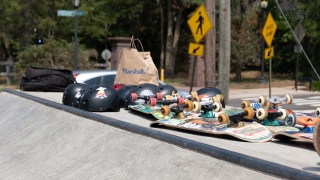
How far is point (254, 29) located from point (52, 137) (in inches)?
1309

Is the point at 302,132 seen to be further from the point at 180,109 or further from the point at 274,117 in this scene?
the point at 180,109

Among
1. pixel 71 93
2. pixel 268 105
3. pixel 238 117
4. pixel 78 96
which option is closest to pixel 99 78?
pixel 71 93

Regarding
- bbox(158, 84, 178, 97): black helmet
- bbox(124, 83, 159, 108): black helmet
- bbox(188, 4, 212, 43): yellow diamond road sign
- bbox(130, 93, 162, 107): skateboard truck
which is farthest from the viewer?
bbox(188, 4, 212, 43): yellow diamond road sign

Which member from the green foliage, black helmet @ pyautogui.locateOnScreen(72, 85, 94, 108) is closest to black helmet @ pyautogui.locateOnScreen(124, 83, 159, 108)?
black helmet @ pyautogui.locateOnScreen(72, 85, 94, 108)

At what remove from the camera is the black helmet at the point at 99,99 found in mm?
10289

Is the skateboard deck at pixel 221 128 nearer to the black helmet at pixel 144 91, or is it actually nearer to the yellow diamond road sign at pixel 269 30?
the black helmet at pixel 144 91

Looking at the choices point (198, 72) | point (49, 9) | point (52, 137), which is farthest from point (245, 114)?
point (49, 9)

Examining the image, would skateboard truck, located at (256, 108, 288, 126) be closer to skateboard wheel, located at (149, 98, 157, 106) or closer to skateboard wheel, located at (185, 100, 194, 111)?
skateboard wheel, located at (185, 100, 194, 111)

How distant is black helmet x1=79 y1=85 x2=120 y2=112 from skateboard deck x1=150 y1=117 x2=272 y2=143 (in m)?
2.07

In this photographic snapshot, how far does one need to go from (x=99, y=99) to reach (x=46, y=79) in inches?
205

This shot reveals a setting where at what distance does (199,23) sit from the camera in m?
15.8

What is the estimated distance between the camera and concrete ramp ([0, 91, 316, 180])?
18.2ft

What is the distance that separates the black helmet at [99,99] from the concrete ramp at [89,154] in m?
0.43

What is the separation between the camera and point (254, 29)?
40531 mm
